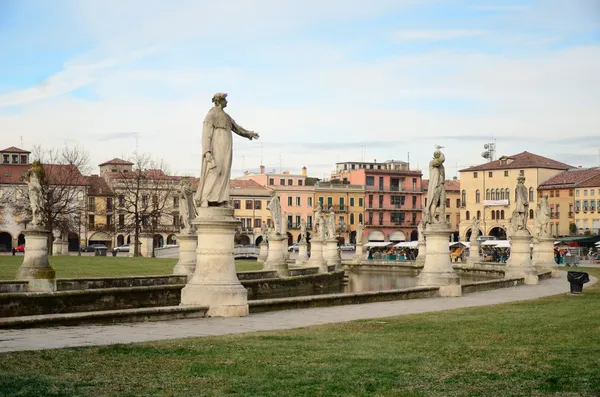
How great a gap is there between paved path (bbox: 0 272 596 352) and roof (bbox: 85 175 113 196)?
97.4m

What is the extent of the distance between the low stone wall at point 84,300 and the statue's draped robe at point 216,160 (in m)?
4.08

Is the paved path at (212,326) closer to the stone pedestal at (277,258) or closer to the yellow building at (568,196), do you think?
the stone pedestal at (277,258)

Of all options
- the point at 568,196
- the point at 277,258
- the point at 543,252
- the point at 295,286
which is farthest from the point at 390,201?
the point at 295,286

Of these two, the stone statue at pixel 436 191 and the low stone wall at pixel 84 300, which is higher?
the stone statue at pixel 436 191

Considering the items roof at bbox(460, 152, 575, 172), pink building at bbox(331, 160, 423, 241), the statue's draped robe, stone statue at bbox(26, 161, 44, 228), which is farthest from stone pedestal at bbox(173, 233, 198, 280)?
pink building at bbox(331, 160, 423, 241)

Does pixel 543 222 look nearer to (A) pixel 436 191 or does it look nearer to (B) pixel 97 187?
(A) pixel 436 191

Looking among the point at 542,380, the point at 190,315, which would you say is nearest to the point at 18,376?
the point at 542,380

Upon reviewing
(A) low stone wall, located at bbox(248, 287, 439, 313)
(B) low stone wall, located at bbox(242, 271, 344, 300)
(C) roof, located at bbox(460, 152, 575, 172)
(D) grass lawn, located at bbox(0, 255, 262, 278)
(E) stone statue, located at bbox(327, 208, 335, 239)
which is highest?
(C) roof, located at bbox(460, 152, 575, 172)

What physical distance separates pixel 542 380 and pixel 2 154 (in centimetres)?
11637

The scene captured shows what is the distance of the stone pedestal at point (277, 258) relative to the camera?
3741cm

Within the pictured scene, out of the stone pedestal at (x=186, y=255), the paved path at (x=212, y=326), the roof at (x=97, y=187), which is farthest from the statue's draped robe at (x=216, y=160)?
the roof at (x=97, y=187)

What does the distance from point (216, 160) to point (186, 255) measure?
1442 centimetres

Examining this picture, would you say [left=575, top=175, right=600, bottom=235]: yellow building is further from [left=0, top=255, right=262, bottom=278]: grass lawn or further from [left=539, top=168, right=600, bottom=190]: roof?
[left=0, top=255, right=262, bottom=278]: grass lawn

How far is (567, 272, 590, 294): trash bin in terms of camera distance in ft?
85.3
